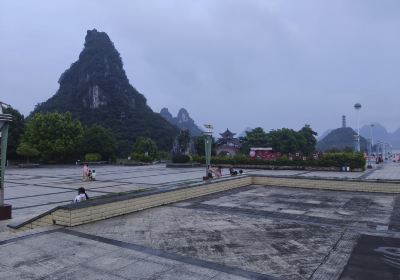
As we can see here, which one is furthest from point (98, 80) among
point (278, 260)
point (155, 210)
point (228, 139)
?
point (278, 260)

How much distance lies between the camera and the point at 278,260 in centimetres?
646

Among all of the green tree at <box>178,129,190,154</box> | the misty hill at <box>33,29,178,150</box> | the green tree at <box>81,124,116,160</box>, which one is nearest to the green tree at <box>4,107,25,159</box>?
the green tree at <box>81,124,116,160</box>

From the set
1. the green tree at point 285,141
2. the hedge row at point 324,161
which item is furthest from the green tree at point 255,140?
the hedge row at point 324,161

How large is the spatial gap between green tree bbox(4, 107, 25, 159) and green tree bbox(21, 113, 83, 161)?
2.09 m

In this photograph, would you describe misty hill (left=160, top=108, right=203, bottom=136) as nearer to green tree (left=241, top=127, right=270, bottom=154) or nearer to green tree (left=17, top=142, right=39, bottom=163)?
green tree (left=241, top=127, right=270, bottom=154)

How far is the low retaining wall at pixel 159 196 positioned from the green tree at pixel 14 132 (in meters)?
36.5

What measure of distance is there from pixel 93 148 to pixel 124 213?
125ft

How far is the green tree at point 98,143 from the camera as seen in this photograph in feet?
152

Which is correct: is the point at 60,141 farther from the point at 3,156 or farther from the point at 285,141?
the point at 3,156

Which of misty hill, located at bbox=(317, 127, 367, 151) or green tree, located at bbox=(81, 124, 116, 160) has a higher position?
misty hill, located at bbox=(317, 127, 367, 151)

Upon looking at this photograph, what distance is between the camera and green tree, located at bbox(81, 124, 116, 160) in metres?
46.4

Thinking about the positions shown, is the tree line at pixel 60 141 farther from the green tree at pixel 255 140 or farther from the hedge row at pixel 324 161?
A: the hedge row at pixel 324 161

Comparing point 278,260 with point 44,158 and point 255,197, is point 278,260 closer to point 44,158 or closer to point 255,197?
point 255,197

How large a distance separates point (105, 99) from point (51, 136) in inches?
1587
